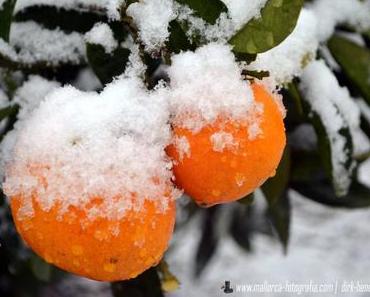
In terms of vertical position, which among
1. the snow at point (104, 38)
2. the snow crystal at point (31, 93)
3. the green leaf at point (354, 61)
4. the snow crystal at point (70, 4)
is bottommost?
the green leaf at point (354, 61)

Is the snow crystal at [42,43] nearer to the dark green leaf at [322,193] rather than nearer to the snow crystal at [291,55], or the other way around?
the snow crystal at [291,55]

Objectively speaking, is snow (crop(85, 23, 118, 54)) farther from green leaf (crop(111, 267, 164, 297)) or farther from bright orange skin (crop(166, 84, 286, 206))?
green leaf (crop(111, 267, 164, 297))

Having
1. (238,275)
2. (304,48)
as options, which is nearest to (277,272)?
(238,275)

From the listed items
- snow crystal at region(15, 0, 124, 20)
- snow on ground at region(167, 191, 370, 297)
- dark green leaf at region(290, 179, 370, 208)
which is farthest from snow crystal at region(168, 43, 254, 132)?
snow on ground at region(167, 191, 370, 297)

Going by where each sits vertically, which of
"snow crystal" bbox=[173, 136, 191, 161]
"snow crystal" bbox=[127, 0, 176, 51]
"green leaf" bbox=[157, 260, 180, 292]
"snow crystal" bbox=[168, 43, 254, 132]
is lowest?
"green leaf" bbox=[157, 260, 180, 292]

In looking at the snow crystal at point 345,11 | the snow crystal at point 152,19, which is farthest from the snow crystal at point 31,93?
the snow crystal at point 345,11

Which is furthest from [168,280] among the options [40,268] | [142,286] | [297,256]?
[297,256]
